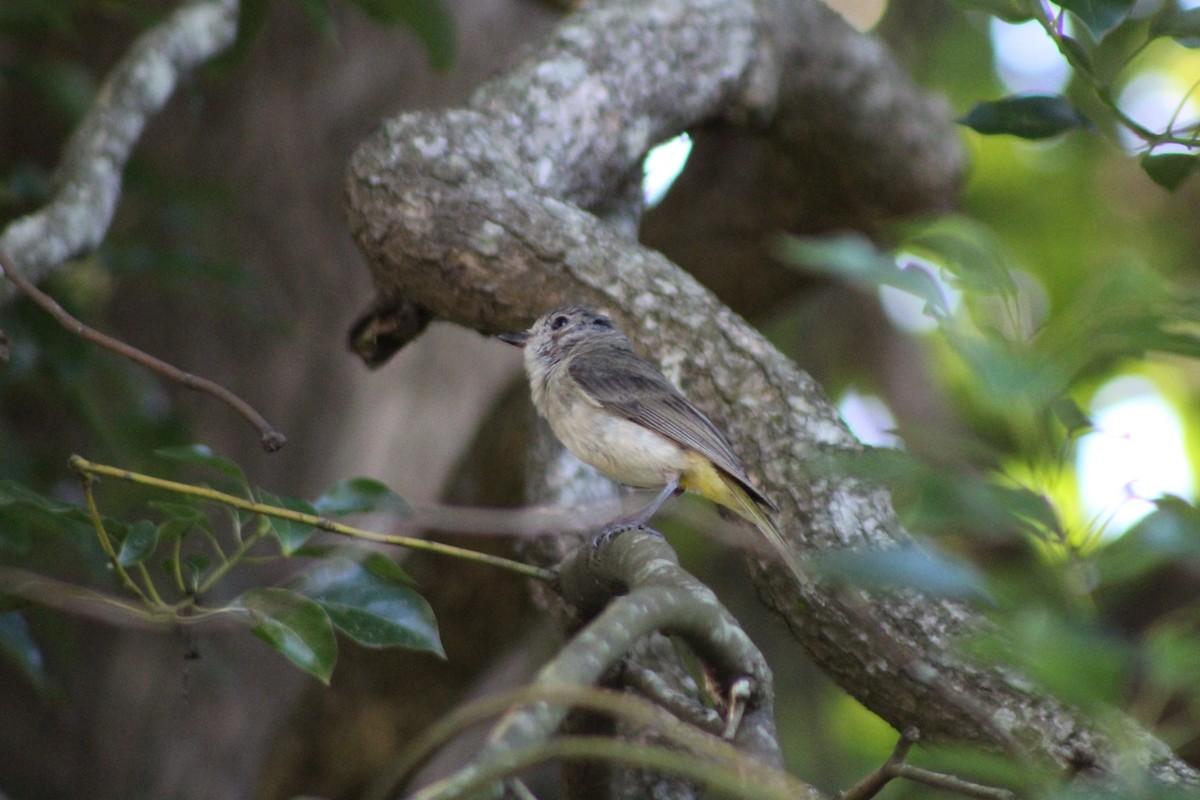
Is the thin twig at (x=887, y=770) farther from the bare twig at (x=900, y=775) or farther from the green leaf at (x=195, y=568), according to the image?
the green leaf at (x=195, y=568)

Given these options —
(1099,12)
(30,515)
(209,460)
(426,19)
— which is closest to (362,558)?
(209,460)

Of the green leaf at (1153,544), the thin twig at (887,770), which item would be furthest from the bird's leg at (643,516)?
the green leaf at (1153,544)

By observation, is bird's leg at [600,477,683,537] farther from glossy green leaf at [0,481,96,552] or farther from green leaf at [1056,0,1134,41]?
green leaf at [1056,0,1134,41]

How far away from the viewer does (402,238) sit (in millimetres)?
3199

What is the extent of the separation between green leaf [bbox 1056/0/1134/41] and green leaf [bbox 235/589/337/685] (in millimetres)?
1715

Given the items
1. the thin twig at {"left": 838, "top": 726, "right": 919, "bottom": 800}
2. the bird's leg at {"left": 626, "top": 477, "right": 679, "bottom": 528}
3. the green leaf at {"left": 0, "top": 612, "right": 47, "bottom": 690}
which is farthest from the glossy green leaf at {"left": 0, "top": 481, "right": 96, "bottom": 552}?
the thin twig at {"left": 838, "top": 726, "right": 919, "bottom": 800}

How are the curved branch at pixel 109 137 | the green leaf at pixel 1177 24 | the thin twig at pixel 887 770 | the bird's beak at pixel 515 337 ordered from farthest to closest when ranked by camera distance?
the bird's beak at pixel 515 337, the curved branch at pixel 109 137, the green leaf at pixel 1177 24, the thin twig at pixel 887 770

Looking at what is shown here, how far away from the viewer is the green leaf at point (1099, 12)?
2.00 metres

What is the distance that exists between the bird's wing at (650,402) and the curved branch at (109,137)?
4.88ft

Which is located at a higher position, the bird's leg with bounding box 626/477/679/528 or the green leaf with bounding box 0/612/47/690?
the bird's leg with bounding box 626/477/679/528

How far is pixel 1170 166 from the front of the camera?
2.21 metres

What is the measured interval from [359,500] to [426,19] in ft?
6.58

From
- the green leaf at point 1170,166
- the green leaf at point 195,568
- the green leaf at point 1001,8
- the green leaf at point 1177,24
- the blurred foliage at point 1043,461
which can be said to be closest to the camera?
the blurred foliage at point 1043,461

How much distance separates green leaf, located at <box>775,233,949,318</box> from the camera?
1286 millimetres
